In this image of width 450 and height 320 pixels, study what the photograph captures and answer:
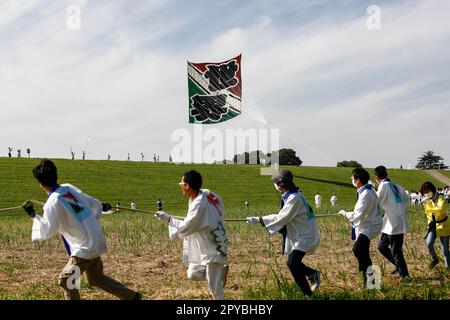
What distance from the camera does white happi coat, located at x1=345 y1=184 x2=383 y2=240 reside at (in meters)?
8.77

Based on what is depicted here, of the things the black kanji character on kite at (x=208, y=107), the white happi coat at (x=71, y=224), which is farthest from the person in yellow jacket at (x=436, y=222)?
the black kanji character on kite at (x=208, y=107)

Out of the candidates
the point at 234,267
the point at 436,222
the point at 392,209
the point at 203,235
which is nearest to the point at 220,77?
the point at 234,267

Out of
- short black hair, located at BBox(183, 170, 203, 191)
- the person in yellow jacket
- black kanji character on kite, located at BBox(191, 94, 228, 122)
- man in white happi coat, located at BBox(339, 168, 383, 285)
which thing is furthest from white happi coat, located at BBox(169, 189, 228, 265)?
black kanji character on kite, located at BBox(191, 94, 228, 122)

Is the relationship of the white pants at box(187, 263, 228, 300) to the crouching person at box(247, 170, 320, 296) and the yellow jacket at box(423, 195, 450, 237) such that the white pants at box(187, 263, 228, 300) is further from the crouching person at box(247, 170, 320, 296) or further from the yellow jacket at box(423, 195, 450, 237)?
the yellow jacket at box(423, 195, 450, 237)

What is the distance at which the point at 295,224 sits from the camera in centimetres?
776

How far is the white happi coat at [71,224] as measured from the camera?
6184 millimetres

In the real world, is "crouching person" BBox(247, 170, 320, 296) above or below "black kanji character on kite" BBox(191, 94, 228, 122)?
below

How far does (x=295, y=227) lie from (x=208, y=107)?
57.1 ft

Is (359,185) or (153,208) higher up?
(359,185)

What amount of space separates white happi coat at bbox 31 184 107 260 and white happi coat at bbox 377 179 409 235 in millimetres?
5668
